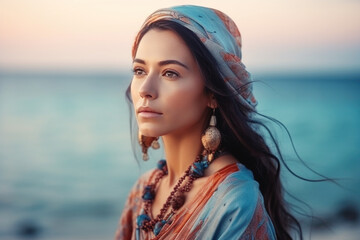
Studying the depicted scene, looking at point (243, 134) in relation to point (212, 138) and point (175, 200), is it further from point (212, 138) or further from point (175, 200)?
point (175, 200)

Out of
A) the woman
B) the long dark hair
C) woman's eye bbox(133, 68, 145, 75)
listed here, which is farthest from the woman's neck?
woman's eye bbox(133, 68, 145, 75)

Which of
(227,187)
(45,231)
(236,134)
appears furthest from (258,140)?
(45,231)

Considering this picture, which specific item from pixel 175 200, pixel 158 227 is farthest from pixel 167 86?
pixel 158 227

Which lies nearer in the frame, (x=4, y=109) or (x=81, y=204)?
(x=81, y=204)

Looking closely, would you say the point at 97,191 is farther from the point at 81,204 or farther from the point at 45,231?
the point at 45,231

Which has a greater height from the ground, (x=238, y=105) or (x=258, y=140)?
(x=238, y=105)

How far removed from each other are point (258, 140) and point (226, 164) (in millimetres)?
219

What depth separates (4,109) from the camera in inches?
989

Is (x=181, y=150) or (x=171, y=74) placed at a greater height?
(x=171, y=74)

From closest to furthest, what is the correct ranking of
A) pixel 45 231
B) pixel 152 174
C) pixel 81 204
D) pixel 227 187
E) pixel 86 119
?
pixel 227 187 < pixel 152 174 < pixel 45 231 < pixel 81 204 < pixel 86 119

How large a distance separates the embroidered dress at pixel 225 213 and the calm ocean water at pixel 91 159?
0.43 meters

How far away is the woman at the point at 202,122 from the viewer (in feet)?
8.43

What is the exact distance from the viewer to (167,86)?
8.71ft

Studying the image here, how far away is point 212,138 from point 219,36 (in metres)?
0.46
